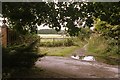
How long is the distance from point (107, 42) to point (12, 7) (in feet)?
38.1

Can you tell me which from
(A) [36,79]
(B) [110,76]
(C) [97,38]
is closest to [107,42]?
(C) [97,38]

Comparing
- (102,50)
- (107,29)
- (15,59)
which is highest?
(107,29)


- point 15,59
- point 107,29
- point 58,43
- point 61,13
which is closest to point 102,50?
point 107,29

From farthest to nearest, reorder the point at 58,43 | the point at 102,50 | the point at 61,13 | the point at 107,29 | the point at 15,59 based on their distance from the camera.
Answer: the point at 58,43, the point at 102,50, the point at 107,29, the point at 61,13, the point at 15,59

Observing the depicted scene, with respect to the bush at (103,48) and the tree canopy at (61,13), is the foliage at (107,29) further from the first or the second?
the tree canopy at (61,13)

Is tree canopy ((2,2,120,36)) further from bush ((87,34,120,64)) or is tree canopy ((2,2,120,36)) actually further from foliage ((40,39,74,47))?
foliage ((40,39,74,47))

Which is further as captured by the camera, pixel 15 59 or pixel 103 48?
pixel 103 48

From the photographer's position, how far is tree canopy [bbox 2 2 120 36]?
8086 mm

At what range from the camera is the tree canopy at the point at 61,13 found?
26.5 feet

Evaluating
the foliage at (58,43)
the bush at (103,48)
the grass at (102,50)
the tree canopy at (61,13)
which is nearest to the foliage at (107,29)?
the bush at (103,48)

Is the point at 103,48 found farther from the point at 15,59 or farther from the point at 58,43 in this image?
the point at 15,59

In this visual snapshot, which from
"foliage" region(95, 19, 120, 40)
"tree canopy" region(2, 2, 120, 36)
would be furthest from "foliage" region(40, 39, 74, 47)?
"tree canopy" region(2, 2, 120, 36)

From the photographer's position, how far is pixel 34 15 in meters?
8.69

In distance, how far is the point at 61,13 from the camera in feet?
26.9
